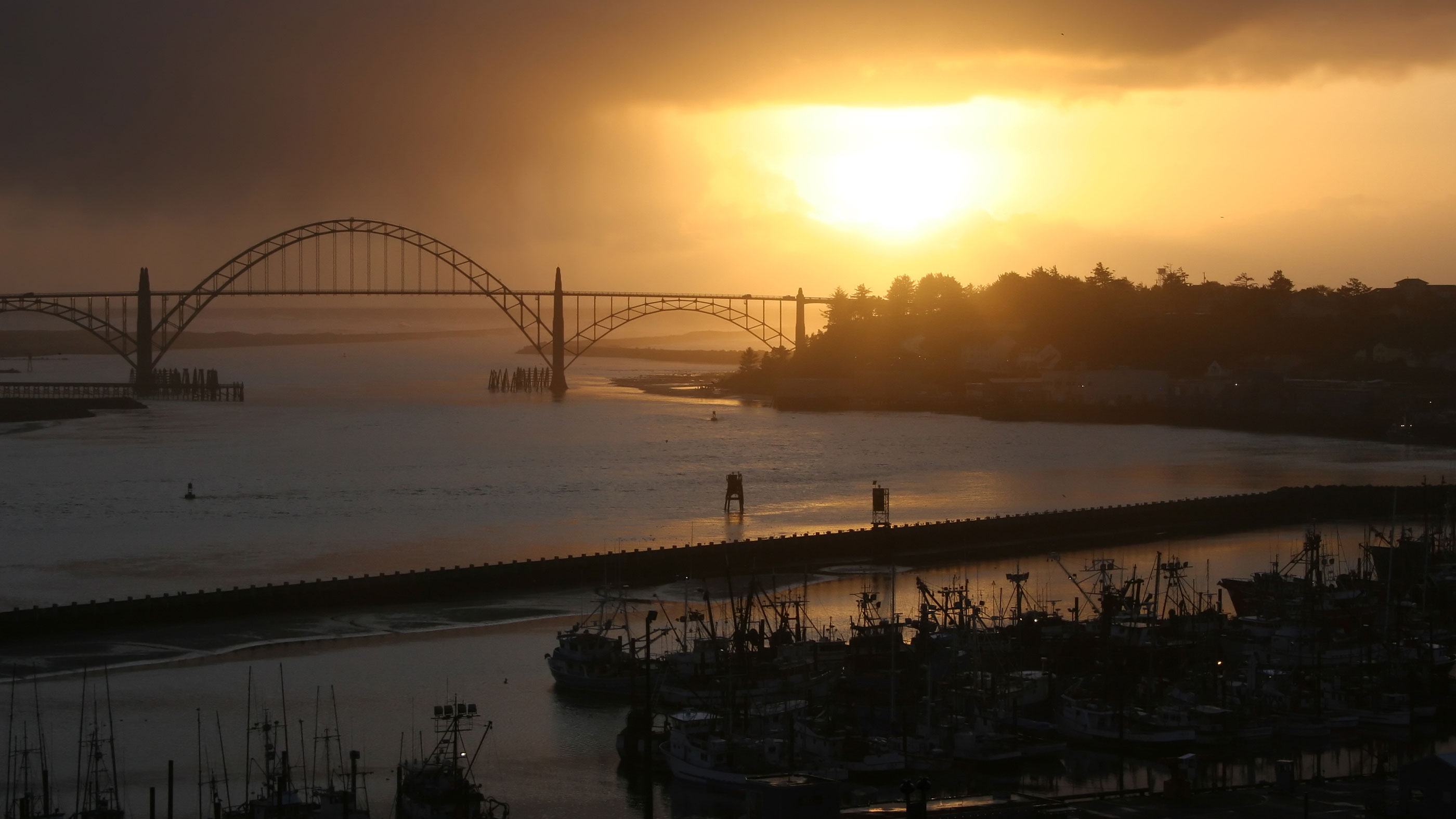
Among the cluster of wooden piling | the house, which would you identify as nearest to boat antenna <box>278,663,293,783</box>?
the house

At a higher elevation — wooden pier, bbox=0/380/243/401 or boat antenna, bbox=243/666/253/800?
wooden pier, bbox=0/380/243/401

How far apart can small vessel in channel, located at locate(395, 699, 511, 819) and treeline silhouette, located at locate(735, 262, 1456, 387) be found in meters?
63.8

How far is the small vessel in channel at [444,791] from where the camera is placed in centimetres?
1179

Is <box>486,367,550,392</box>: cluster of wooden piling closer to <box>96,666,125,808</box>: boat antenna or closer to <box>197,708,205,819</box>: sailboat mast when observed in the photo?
<box>96,666,125,808</box>: boat antenna

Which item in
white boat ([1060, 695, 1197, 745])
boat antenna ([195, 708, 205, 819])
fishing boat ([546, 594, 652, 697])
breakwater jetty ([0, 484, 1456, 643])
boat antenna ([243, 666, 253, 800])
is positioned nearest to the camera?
boat antenna ([195, 708, 205, 819])

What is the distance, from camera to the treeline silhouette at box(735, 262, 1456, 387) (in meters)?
75.4

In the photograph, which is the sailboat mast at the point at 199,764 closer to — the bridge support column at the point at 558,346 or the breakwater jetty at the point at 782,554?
the breakwater jetty at the point at 782,554

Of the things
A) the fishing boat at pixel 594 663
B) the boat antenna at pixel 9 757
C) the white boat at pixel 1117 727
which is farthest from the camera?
the fishing boat at pixel 594 663

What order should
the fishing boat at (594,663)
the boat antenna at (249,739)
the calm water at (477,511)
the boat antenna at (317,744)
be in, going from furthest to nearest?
the fishing boat at (594,663), the calm water at (477,511), the boat antenna at (317,744), the boat antenna at (249,739)

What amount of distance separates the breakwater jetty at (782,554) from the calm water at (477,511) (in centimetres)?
82

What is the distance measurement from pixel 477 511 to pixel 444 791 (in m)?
21.0

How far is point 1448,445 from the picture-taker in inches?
1970

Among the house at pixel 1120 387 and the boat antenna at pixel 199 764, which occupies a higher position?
the house at pixel 1120 387

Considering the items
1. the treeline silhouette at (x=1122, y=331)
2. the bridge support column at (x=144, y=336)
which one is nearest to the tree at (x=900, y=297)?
the treeline silhouette at (x=1122, y=331)
